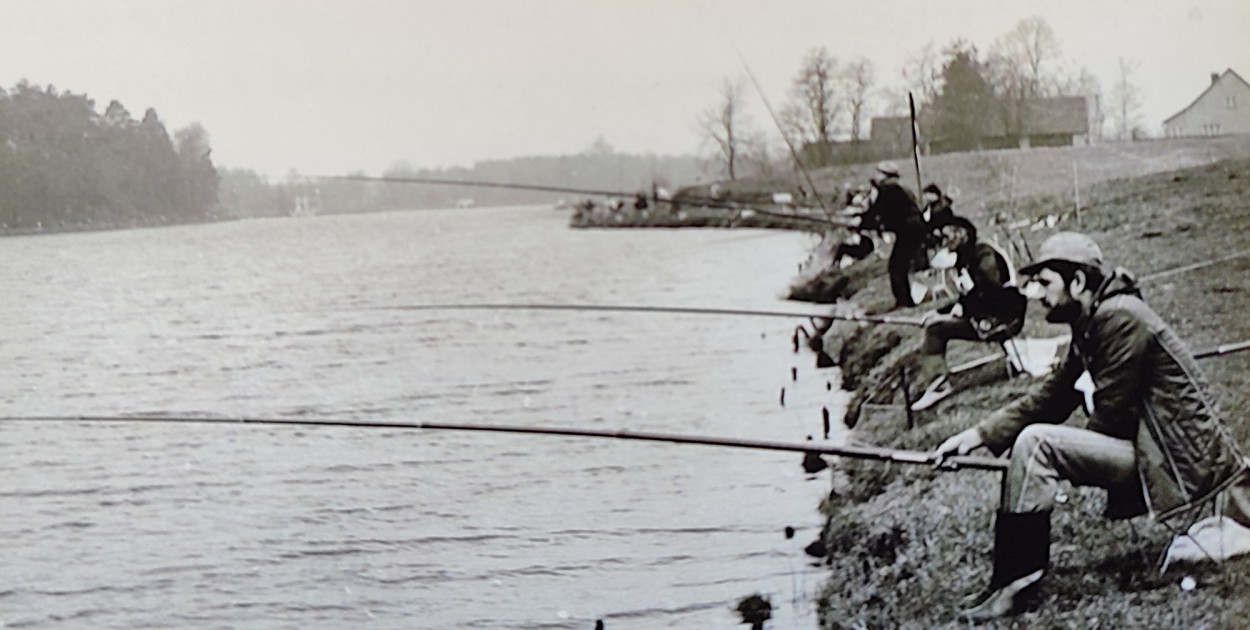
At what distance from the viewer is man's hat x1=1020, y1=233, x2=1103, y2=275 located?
272 centimetres

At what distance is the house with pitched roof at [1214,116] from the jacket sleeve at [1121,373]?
91 cm

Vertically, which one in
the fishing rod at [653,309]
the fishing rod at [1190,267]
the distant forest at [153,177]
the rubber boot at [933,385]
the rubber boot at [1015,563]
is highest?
the distant forest at [153,177]

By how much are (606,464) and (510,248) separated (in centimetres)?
76

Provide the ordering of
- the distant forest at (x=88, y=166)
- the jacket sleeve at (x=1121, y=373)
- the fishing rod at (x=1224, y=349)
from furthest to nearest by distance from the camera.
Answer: the distant forest at (x=88, y=166) < the fishing rod at (x=1224, y=349) < the jacket sleeve at (x=1121, y=373)

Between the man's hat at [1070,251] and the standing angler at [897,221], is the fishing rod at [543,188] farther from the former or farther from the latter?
the man's hat at [1070,251]

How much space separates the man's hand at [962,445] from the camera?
2.69m

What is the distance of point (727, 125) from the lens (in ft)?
11.3

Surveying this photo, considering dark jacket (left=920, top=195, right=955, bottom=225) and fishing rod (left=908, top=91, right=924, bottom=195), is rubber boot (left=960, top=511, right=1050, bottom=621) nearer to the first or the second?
dark jacket (left=920, top=195, right=955, bottom=225)

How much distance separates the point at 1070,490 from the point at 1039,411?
0.72 feet

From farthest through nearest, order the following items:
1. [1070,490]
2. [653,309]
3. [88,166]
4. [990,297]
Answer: [653,309] < [88,166] < [990,297] < [1070,490]

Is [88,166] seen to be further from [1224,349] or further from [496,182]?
[1224,349]

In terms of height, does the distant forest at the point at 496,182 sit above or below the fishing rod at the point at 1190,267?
above

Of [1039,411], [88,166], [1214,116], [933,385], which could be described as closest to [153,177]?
[88,166]

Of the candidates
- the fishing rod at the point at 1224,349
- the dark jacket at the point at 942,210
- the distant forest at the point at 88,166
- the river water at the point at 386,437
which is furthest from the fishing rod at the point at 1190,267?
the distant forest at the point at 88,166
